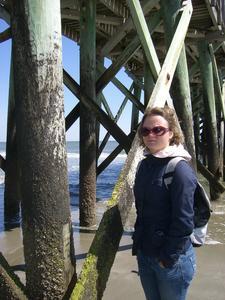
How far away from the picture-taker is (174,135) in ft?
7.55

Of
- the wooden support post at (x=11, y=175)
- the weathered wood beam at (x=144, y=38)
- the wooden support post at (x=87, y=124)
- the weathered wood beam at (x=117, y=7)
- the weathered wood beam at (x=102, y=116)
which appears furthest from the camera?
the weathered wood beam at (x=117, y=7)

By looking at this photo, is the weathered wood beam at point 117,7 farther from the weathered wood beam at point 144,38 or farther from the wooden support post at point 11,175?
the weathered wood beam at point 144,38

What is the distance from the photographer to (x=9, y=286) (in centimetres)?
218

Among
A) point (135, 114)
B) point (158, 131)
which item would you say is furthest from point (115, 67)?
point (135, 114)

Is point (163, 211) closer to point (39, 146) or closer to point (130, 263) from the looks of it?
point (39, 146)

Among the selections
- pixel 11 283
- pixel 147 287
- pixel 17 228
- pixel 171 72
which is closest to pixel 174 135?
pixel 147 287

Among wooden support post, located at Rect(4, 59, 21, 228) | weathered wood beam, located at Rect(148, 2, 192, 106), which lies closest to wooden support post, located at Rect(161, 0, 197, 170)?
weathered wood beam, located at Rect(148, 2, 192, 106)

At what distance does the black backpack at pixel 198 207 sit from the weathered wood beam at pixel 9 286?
904 mm

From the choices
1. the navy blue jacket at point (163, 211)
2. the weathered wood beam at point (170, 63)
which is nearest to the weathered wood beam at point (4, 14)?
the weathered wood beam at point (170, 63)

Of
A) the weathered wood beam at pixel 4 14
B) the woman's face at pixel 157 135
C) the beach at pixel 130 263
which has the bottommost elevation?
the beach at pixel 130 263

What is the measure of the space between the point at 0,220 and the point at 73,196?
Answer: 302 cm

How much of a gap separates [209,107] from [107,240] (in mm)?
6335

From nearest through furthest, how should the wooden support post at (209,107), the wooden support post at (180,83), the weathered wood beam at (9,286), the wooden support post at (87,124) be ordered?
the weathered wood beam at (9,286) → the wooden support post at (180,83) → the wooden support post at (87,124) → the wooden support post at (209,107)

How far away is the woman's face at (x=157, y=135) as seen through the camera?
89.1 inches
